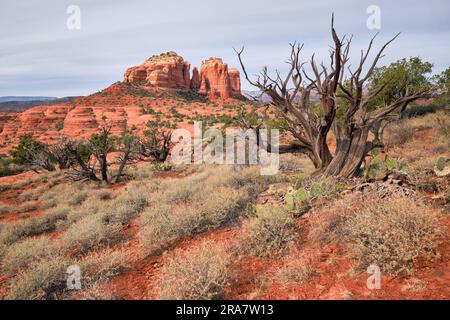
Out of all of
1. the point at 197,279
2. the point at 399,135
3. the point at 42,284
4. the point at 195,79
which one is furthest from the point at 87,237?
the point at 195,79

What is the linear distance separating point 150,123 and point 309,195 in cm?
3737

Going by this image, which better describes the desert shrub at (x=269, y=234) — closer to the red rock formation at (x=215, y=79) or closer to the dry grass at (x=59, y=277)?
the dry grass at (x=59, y=277)

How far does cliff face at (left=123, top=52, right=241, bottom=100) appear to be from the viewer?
3145 inches

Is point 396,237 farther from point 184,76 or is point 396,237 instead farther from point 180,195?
point 184,76

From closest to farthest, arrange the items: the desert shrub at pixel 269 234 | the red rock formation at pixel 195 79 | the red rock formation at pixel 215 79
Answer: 1. the desert shrub at pixel 269 234
2. the red rock formation at pixel 215 79
3. the red rock formation at pixel 195 79

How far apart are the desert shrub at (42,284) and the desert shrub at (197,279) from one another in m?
1.64

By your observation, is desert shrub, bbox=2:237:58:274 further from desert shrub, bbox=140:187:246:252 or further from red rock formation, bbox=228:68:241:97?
red rock formation, bbox=228:68:241:97

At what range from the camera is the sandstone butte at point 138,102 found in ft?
148

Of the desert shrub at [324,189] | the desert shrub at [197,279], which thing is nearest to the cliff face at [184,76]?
the desert shrub at [324,189]

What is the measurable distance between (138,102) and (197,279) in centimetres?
6196

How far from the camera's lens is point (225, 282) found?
11.4ft

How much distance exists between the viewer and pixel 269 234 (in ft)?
14.2
